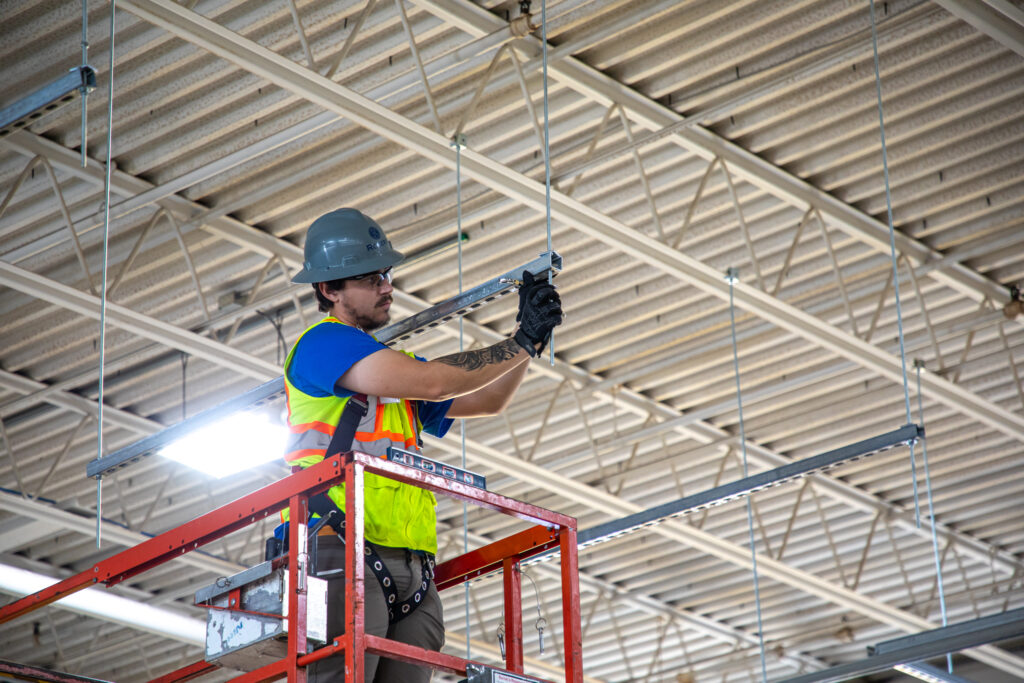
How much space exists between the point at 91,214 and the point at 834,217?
7.74 m

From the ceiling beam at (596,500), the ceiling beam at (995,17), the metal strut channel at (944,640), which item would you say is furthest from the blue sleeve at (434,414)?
the ceiling beam at (596,500)

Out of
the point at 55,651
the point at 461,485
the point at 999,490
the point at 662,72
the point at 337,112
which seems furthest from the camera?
the point at 55,651

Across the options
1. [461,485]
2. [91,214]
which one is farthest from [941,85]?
[461,485]

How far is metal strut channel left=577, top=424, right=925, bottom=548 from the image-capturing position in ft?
38.9

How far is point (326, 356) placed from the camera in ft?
18.2

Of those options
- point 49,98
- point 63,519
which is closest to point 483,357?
point 49,98

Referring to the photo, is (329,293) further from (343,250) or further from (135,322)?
(135,322)

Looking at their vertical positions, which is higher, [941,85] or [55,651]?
[941,85]

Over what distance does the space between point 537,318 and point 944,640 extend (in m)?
8.40

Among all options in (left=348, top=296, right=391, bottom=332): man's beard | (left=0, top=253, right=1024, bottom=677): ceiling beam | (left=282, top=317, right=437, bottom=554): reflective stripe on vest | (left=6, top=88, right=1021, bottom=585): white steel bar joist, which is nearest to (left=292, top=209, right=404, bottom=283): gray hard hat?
(left=348, top=296, right=391, bottom=332): man's beard

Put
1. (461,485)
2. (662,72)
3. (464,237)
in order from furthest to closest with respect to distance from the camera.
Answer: (464,237), (662,72), (461,485)

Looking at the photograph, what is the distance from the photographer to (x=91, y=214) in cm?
1416

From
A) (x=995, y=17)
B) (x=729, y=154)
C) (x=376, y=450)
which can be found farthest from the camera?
(x=729, y=154)

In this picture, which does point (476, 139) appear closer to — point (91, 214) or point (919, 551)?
point (91, 214)
